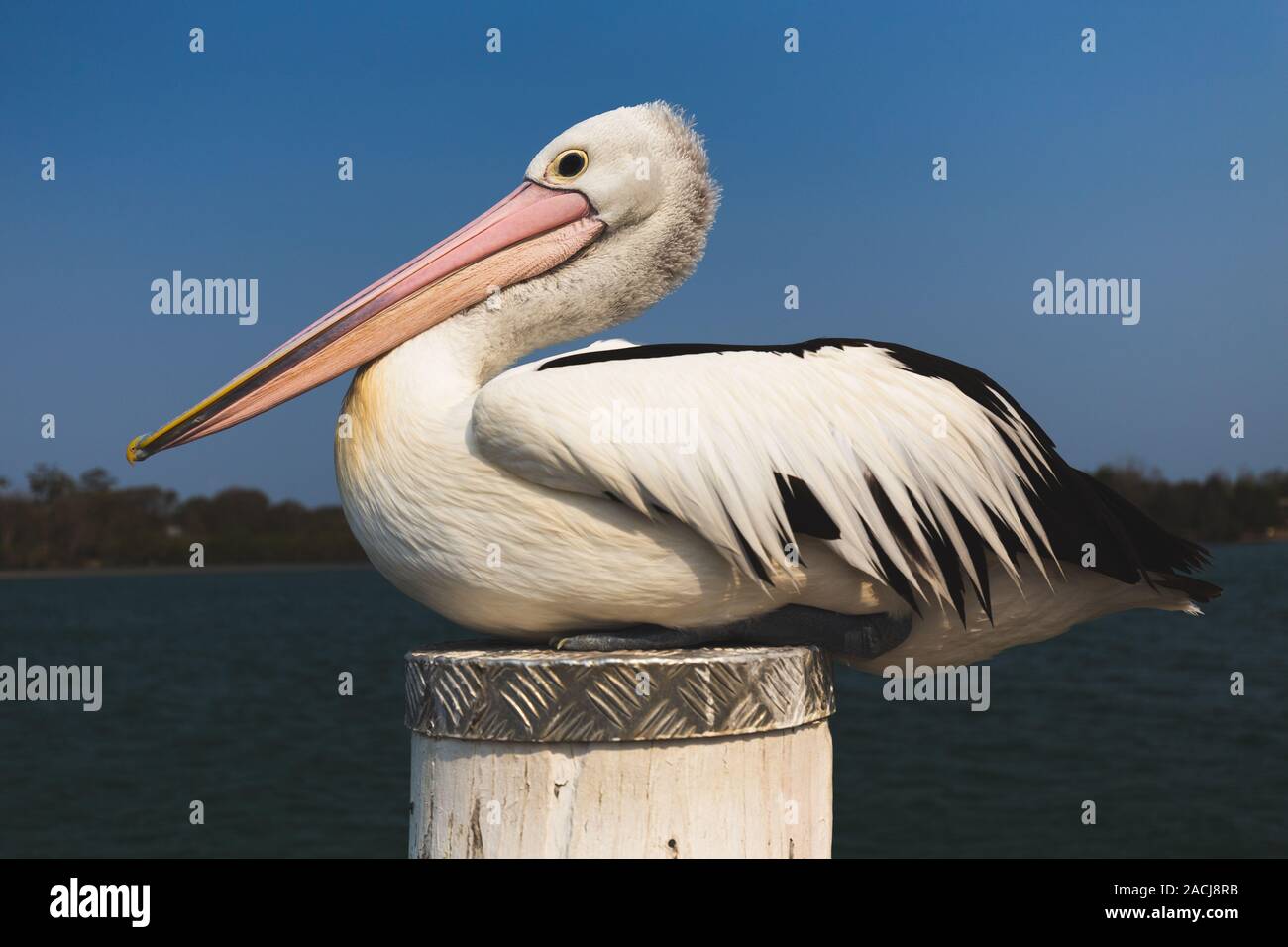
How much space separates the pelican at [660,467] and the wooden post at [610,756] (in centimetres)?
24

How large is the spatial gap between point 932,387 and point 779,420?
17.1 inches

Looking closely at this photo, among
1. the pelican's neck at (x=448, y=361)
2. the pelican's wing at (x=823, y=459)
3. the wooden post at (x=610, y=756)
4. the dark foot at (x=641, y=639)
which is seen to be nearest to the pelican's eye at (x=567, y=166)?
the pelican's neck at (x=448, y=361)

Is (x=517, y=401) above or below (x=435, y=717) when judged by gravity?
above

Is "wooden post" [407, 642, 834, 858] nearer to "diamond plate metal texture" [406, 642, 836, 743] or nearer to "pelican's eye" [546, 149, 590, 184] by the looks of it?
"diamond plate metal texture" [406, 642, 836, 743]

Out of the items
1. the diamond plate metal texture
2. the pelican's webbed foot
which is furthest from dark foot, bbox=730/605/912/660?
the diamond plate metal texture

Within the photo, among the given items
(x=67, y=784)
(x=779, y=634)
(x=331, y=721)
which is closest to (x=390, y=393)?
(x=779, y=634)

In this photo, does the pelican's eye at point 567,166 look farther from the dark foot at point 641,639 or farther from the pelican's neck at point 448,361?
the dark foot at point 641,639

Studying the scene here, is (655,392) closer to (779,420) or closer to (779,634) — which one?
(779,420)

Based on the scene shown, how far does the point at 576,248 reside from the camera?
307 centimetres

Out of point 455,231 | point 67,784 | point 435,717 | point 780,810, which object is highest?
point 455,231

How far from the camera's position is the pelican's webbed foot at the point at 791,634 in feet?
8.57

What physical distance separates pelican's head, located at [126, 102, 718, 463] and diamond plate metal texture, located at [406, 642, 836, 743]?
97 cm

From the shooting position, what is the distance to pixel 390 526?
2.66 metres

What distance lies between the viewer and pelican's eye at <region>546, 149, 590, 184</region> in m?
3.10
